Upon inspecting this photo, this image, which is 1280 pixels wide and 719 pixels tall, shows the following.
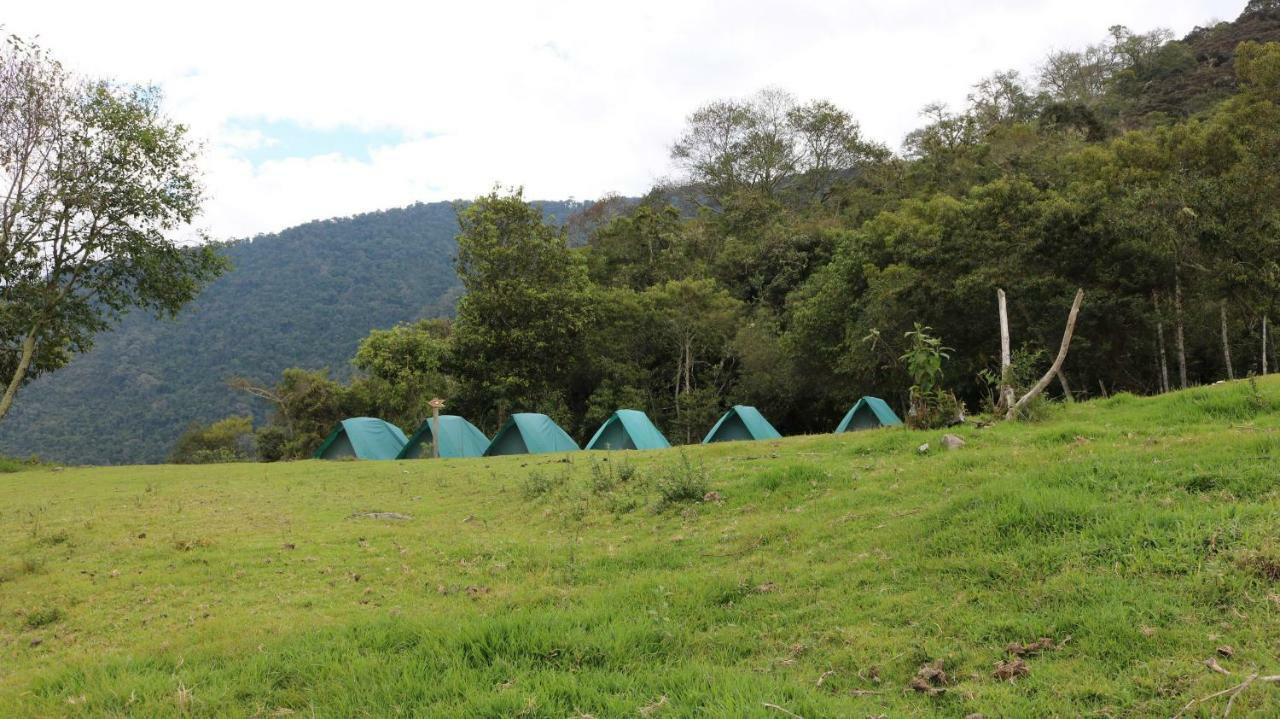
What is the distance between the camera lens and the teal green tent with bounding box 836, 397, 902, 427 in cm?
2327

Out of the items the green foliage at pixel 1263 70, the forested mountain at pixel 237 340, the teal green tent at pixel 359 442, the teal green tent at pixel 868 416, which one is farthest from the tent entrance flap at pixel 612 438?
the forested mountain at pixel 237 340

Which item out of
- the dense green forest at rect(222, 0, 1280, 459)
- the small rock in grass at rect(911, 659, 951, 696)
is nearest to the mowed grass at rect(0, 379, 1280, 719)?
A: the small rock in grass at rect(911, 659, 951, 696)

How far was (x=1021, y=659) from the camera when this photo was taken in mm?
3703

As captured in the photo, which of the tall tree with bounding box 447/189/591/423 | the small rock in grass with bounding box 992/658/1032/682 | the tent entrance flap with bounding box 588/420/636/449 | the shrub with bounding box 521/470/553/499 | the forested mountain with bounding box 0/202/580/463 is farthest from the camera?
the forested mountain with bounding box 0/202/580/463

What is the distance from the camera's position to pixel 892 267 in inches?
1034

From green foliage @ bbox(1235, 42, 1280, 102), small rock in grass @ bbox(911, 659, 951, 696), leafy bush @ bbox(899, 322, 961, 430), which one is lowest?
small rock in grass @ bbox(911, 659, 951, 696)

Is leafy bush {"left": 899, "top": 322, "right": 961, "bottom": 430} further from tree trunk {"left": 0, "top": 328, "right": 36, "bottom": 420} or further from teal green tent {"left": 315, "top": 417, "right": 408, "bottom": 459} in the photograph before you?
tree trunk {"left": 0, "top": 328, "right": 36, "bottom": 420}

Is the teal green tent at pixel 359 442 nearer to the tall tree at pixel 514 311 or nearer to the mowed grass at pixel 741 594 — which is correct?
the tall tree at pixel 514 311

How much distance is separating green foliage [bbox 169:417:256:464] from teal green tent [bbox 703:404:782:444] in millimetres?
32933

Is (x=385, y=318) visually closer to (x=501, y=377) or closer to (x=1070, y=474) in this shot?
(x=501, y=377)

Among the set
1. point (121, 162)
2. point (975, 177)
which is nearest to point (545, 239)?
point (121, 162)

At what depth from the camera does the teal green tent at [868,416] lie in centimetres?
2327

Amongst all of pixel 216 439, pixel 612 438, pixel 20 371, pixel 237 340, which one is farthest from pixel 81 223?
pixel 237 340

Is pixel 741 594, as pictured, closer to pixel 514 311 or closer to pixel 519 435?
pixel 519 435
